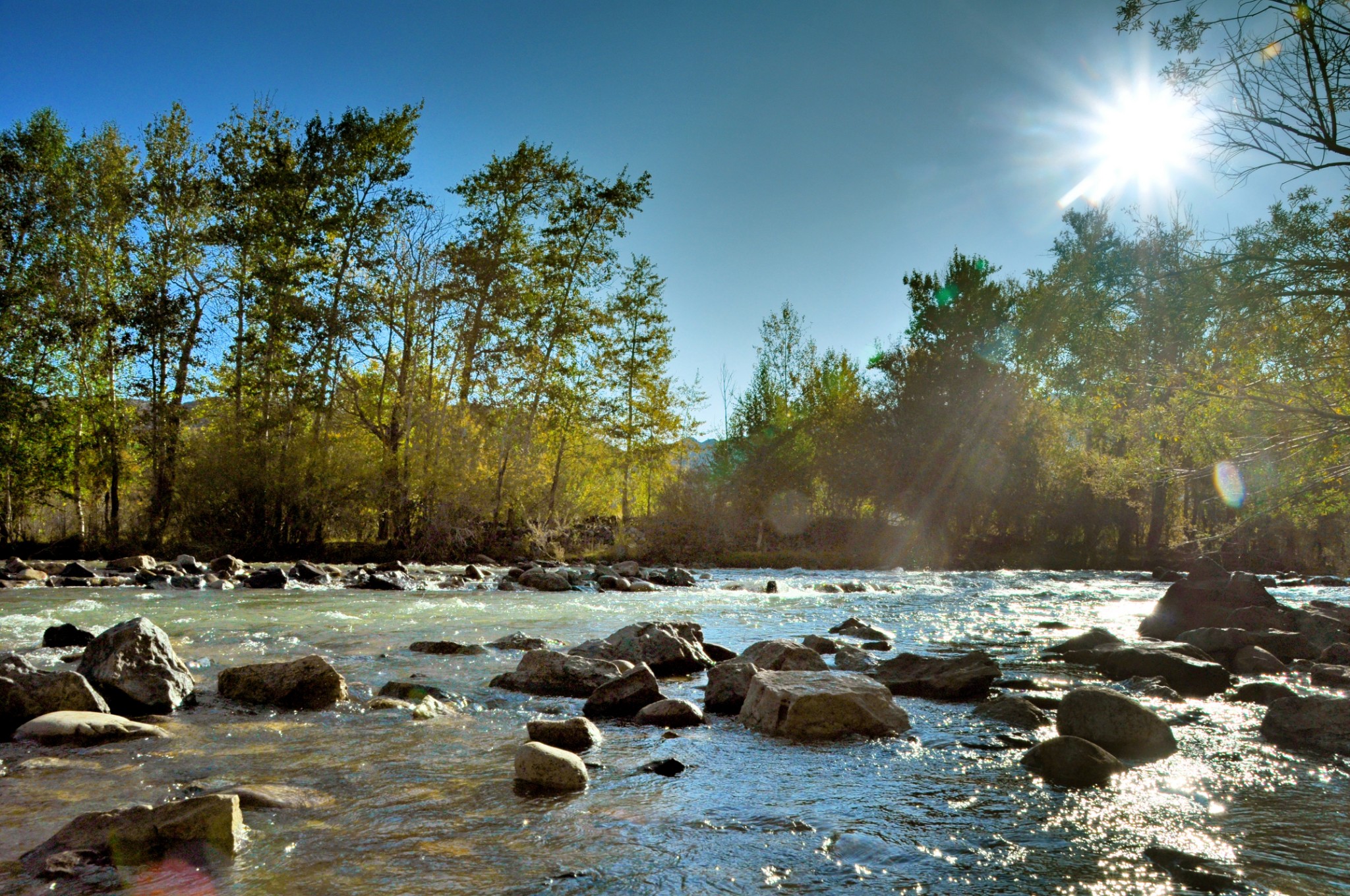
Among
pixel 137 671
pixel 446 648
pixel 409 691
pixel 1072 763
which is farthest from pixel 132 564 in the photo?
pixel 1072 763

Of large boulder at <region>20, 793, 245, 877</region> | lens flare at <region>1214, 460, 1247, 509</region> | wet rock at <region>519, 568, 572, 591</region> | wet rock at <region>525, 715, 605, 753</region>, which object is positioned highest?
lens flare at <region>1214, 460, 1247, 509</region>

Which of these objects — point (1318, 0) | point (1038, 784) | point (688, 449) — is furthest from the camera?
point (688, 449)

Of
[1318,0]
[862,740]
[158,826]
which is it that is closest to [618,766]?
[862,740]

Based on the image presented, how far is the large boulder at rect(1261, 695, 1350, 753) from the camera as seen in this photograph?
4.57m

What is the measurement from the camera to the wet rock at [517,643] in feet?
26.8

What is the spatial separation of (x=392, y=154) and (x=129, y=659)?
2175 cm

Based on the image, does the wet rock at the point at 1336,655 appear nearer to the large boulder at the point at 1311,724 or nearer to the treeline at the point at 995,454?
the large boulder at the point at 1311,724

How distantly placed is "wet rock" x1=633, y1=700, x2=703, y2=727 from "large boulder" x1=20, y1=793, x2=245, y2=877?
8.69 feet

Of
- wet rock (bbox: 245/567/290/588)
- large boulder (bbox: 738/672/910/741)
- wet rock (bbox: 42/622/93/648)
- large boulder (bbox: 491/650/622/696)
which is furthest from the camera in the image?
wet rock (bbox: 245/567/290/588)

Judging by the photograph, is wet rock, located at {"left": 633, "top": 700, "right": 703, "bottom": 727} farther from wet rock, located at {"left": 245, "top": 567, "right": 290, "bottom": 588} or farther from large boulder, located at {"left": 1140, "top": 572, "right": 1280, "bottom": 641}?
wet rock, located at {"left": 245, "top": 567, "right": 290, "bottom": 588}

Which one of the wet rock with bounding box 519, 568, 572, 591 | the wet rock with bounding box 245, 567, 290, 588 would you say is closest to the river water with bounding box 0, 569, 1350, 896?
the wet rock with bounding box 245, 567, 290, 588

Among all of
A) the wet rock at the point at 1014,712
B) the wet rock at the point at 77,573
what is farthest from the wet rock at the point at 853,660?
the wet rock at the point at 77,573

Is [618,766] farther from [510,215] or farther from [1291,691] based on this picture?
[510,215]

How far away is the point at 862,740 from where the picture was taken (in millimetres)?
4824
